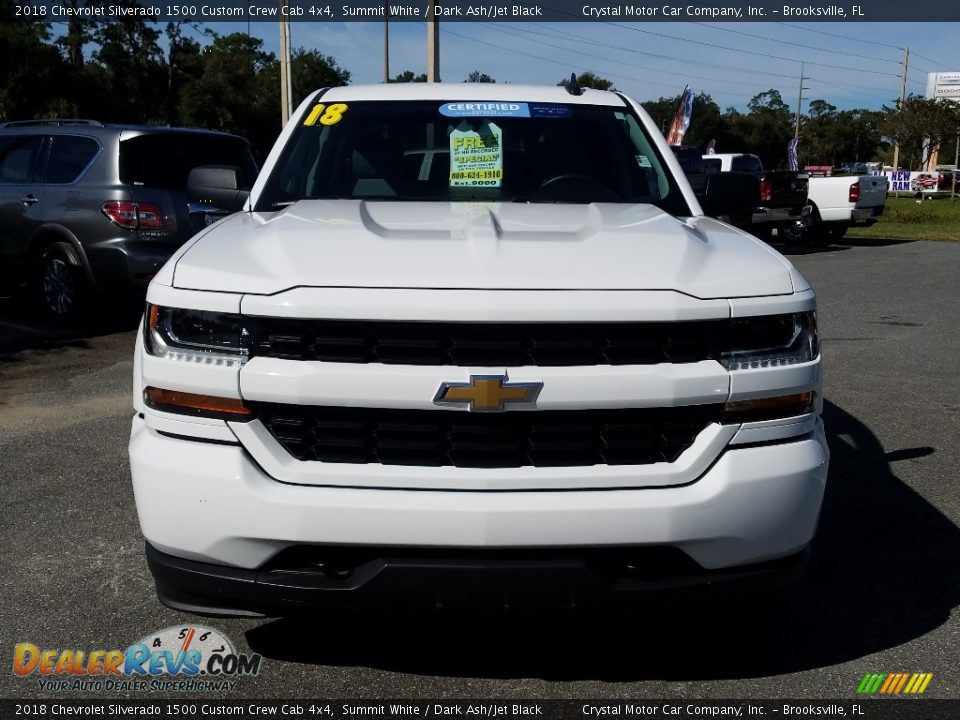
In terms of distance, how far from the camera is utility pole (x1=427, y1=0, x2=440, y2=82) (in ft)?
69.7

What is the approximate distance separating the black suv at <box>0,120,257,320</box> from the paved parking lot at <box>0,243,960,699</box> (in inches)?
115

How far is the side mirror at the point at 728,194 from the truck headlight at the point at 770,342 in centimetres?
146

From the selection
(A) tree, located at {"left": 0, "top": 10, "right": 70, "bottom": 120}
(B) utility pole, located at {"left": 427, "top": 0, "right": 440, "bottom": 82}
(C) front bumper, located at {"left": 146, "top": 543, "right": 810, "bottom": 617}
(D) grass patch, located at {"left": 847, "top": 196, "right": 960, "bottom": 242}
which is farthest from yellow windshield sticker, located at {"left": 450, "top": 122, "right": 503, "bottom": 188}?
(A) tree, located at {"left": 0, "top": 10, "right": 70, "bottom": 120}

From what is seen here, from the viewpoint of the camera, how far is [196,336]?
2.69m

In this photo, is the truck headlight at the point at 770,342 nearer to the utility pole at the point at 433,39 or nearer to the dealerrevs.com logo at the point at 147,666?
the dealerrevs.com logo at the point at 147,666

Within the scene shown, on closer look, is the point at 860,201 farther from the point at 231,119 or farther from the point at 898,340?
the point at 231,119

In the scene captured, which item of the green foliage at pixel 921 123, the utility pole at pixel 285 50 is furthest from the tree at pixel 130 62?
the green foliage at pixel 921 123

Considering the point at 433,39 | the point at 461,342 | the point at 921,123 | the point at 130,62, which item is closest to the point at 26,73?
the point at 130,62

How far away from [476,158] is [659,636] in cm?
194

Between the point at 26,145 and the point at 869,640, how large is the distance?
8.90m

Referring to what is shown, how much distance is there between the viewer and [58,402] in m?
6.54

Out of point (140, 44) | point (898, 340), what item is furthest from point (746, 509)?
point (140, 44)

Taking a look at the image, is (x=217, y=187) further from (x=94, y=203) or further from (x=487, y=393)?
(x=94, y=203)

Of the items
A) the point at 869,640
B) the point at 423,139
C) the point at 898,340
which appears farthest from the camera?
the point at 898,340
